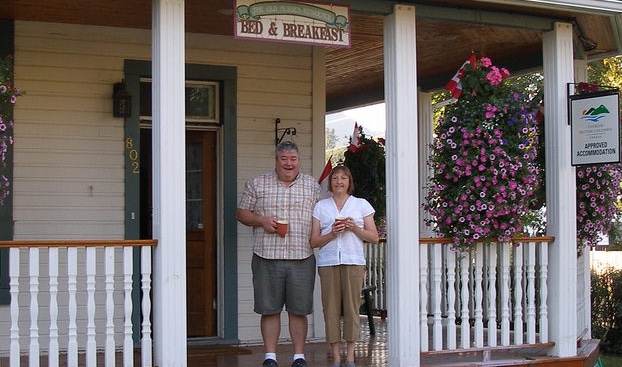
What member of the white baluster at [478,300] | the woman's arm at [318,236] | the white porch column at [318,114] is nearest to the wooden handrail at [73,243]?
the woman's arm at [318,236]

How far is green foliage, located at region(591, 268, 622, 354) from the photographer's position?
475 inches

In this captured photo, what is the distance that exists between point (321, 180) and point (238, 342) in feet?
5.34

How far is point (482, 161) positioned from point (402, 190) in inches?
25.1

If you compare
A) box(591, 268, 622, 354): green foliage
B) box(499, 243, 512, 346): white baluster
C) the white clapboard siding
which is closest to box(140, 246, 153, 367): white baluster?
the white clapboard siding

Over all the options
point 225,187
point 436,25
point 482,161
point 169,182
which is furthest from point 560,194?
point 169,182

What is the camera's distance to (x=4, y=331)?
738cm

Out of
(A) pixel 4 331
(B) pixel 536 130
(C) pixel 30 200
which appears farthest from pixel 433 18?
(A) pixel 4 331

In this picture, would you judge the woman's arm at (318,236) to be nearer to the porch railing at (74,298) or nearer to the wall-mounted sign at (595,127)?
the porch railing at (74,298)

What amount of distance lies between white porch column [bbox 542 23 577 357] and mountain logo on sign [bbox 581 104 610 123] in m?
0.21

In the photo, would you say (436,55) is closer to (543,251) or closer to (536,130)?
(536,130)

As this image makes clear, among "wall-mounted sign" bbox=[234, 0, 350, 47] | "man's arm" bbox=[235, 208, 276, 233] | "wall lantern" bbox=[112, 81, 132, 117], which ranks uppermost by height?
"wall-mounted sign" bbox=[234, 0, 350, 47]

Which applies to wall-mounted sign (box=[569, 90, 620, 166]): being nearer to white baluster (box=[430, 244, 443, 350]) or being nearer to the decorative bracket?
white baluster (box=[430, 244, 443, 350])

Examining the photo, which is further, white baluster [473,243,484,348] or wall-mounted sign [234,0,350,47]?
white baluster [473,243,484,348]

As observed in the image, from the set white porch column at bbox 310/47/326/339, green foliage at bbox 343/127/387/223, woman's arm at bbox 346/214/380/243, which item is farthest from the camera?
green foliage at bbox 343/127/387/223
